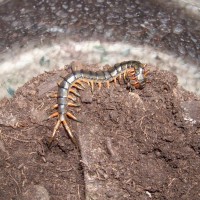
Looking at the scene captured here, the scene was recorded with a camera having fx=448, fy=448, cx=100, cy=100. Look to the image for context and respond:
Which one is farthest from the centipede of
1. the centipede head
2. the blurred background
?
the blurred background

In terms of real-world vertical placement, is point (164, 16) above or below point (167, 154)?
above

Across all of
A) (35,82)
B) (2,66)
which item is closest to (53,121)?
(35,82)

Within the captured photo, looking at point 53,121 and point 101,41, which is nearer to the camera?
point 53,121

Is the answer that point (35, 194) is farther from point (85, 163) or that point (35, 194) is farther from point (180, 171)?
point (180, 171)

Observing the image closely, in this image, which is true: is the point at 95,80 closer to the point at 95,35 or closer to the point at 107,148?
the point at 95,35

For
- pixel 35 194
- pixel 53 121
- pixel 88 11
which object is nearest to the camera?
pixel 35 194

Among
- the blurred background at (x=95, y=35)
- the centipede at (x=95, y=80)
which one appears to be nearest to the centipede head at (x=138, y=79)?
the centipede at (x=95, y=80)

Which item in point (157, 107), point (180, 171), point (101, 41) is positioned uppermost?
point (101, 41)
